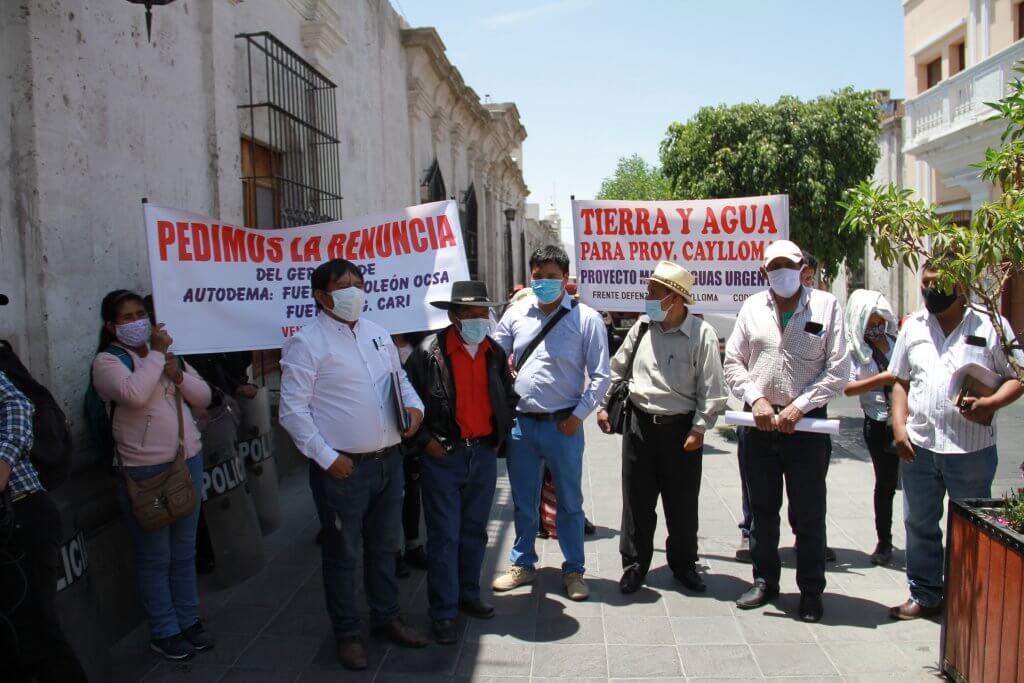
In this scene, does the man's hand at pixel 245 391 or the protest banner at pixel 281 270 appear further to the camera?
the man's hand at pixel 245 391

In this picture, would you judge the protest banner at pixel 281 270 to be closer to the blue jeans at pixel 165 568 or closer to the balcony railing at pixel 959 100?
the blue jeans at pixel 165 568

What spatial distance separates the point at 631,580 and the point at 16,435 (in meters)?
3.29

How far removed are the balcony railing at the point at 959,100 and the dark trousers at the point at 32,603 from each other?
49.1ft

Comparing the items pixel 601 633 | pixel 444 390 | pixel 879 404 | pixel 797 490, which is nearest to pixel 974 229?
pixel 797 490

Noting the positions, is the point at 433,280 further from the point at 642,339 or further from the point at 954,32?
the point at 954,32

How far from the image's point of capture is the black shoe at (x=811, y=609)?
439cm

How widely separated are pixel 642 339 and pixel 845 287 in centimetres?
2734

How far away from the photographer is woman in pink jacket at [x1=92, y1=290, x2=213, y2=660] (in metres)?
3.94

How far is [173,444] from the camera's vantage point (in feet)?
13.5

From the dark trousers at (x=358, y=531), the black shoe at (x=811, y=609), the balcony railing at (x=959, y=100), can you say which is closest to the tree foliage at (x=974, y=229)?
the black shoe at (x=811, y=609)

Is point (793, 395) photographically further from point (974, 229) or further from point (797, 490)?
point (974, 229)

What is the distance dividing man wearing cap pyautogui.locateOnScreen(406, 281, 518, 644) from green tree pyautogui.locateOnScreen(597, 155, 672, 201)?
1477 inches

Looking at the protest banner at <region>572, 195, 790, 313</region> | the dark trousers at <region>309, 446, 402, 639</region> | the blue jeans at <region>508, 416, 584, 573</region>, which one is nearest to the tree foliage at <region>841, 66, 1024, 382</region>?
the blue jeans at <region>508, 416, 584, 573</region>

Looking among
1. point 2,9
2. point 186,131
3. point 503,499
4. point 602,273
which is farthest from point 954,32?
point 2,9
